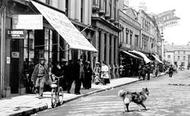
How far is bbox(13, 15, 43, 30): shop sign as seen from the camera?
17.6 m

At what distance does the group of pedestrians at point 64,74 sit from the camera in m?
17.4

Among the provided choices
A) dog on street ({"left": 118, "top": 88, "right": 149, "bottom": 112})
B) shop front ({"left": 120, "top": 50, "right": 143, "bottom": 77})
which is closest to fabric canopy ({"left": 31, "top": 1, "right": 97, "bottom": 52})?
dog on street ({"left": 118, "top": 88, "right": 149, "bottom": 112})

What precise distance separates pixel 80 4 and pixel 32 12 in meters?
11.1

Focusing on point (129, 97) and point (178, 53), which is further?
point (178, 53)

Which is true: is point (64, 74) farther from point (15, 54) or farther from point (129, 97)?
point (129, 97)

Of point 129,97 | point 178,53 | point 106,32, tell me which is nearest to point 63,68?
point 129,97

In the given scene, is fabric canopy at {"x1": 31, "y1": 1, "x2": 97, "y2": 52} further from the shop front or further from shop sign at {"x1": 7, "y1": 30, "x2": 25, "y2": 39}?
the shop front

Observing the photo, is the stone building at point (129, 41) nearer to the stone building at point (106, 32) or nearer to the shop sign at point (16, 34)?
the stone building at point (106, 32)

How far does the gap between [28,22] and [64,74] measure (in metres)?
4.30

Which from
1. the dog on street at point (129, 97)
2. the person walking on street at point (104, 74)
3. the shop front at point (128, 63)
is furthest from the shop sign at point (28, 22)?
the shop front at point (128, 63)

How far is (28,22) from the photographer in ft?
58.4

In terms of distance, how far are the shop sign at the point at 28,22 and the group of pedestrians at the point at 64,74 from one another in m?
1.48

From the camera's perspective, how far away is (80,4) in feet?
106

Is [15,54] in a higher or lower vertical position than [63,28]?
lower
